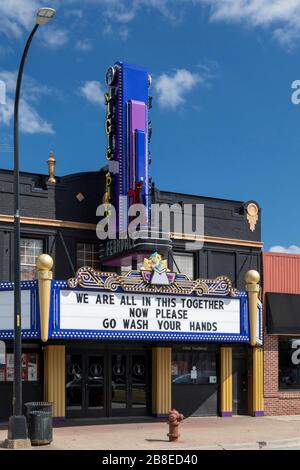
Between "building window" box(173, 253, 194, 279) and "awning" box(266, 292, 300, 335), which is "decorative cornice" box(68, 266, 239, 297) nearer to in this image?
"building window" box(173, 253, 194, 279)

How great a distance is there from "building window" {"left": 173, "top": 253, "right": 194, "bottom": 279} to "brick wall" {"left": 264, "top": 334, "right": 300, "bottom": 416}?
3.74 m

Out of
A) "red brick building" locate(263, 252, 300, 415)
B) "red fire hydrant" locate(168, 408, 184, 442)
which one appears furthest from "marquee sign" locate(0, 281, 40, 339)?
"red brick building" locate(263, 252, 300, 415)

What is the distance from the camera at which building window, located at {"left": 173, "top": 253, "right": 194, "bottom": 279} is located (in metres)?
26.5

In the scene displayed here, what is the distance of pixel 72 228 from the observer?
24.6 meters

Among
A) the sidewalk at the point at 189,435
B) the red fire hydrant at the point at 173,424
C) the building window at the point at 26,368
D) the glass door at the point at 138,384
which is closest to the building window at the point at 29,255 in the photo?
the building window at the point at 26,368

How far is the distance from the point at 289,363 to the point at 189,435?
853cm

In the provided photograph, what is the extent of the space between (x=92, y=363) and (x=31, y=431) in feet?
19.8

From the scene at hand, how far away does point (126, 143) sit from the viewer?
23938 millimetres

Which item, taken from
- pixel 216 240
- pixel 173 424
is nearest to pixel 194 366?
pixel 216 240

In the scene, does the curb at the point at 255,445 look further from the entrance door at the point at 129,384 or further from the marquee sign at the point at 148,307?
the entrance door at the point at 129,384

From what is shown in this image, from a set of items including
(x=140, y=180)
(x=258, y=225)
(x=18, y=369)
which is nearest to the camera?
(x=18, y=369)
